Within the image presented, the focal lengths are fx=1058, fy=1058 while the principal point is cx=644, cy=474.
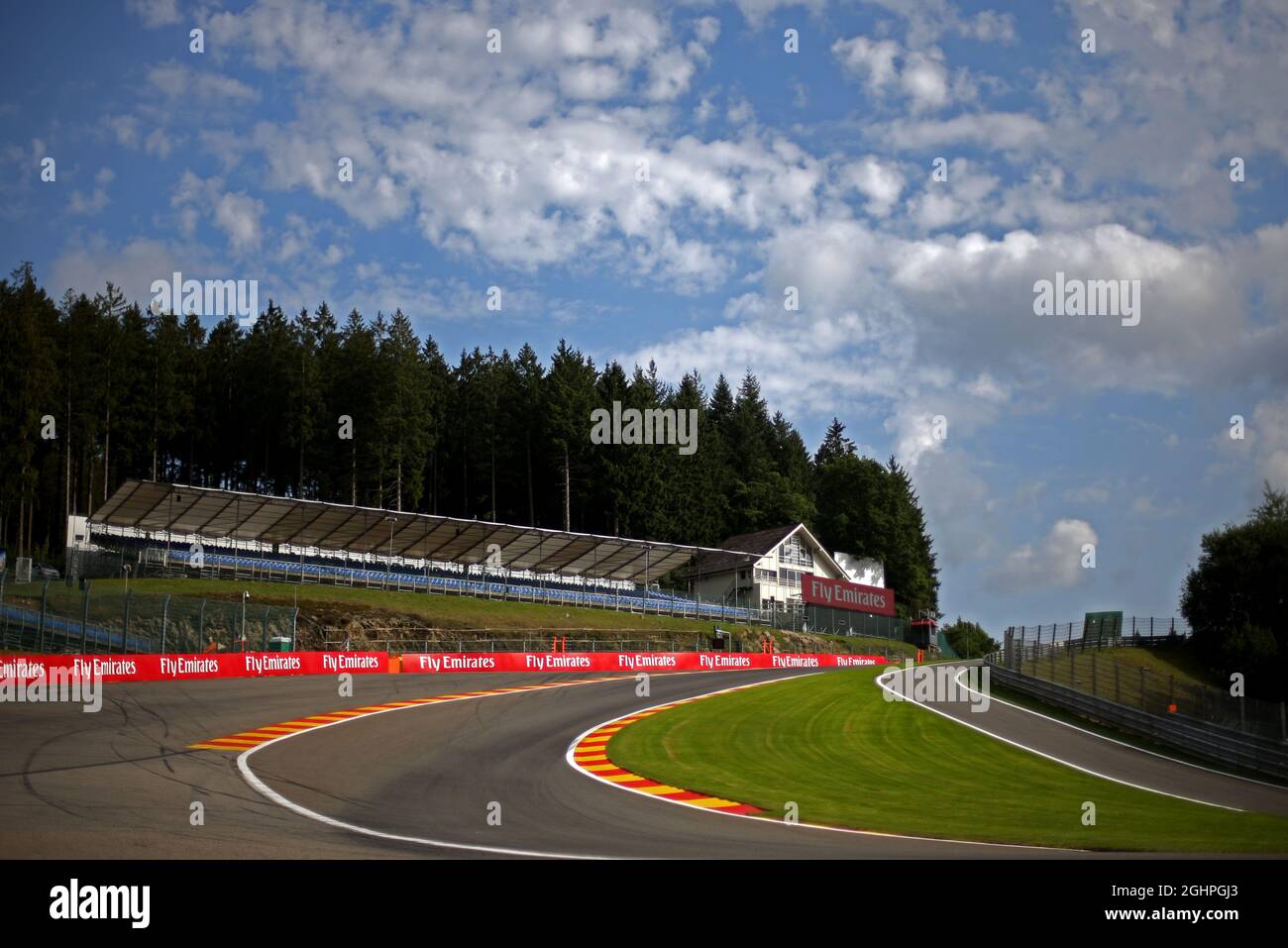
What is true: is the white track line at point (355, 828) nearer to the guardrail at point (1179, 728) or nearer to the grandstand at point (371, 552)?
the guardrail at point (1179, 728)

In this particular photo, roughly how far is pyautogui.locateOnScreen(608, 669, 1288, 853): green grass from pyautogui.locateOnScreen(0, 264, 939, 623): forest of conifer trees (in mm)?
56019

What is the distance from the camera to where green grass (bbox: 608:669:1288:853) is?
1545 cm

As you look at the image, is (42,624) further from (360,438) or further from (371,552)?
(360,438)

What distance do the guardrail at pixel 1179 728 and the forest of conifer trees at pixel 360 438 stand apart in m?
60.3

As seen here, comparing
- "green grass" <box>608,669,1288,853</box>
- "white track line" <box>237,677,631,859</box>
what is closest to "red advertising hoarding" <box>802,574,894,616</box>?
"green grass" <box>608,669,1288,853</box>

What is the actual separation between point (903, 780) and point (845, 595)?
69.5 m

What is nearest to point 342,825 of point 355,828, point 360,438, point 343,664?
point 355,828

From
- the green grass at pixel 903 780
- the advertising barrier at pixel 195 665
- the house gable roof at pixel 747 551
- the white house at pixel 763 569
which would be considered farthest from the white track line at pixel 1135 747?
the house gable roof at pixel 747 551

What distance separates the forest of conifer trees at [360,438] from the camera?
238ft

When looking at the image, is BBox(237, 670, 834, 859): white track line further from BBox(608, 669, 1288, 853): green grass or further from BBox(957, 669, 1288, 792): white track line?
BBox(957, 669, 1288, 792): white track line

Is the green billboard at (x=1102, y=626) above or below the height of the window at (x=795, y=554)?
below
